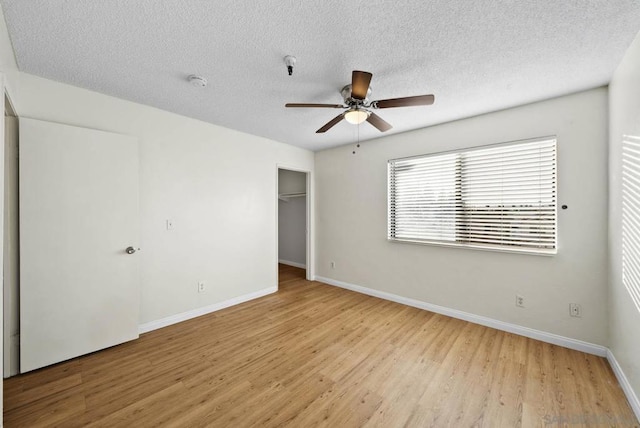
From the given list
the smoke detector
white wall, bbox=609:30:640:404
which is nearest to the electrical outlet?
white wall, bbox=609:30:640:404

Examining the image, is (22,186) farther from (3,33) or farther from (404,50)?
(404,50)

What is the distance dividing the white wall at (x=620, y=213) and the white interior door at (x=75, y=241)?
4.10 metres


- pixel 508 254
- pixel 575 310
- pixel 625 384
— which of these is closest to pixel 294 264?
pixel 508 254

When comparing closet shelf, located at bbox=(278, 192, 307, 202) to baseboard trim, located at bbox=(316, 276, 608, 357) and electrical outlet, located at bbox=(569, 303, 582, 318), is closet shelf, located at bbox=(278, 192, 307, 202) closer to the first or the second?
baseboard trim, located at bbox=(316, 276, 608, 357)

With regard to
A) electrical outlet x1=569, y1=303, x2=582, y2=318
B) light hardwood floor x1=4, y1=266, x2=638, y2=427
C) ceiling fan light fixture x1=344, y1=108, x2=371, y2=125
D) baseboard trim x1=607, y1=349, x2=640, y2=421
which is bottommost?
light hardwood floor x1=4, y1=266, x2=638, y2=427

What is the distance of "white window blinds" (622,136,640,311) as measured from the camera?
1682 mm

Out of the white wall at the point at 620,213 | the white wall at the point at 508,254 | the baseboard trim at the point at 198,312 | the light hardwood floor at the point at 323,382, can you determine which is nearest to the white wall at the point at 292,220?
the white wall at the point at 508,254

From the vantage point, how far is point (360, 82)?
1.76 m

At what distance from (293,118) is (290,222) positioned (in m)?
3.50

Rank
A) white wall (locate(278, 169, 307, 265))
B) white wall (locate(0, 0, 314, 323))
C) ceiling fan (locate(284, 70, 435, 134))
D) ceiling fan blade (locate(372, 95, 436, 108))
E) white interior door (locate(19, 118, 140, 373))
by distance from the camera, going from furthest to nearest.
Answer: white wall (locate(278, 169, 307, 265)), white wall (locate(0, 0, 314, 323)), white interior door (locate(19, 118, 140, 373)), ceiling fan blade (locate(372, 95, 436, 108)), ceiling fan (locate(284, 70, 435, 134))

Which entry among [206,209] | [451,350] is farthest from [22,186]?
[451,350]

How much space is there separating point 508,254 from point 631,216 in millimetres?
1085

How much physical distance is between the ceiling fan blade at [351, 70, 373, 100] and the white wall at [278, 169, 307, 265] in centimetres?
382

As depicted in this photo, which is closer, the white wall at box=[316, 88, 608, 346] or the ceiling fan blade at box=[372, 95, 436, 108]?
the ceiling fan blade at box=[372, 95, 436, 108]
